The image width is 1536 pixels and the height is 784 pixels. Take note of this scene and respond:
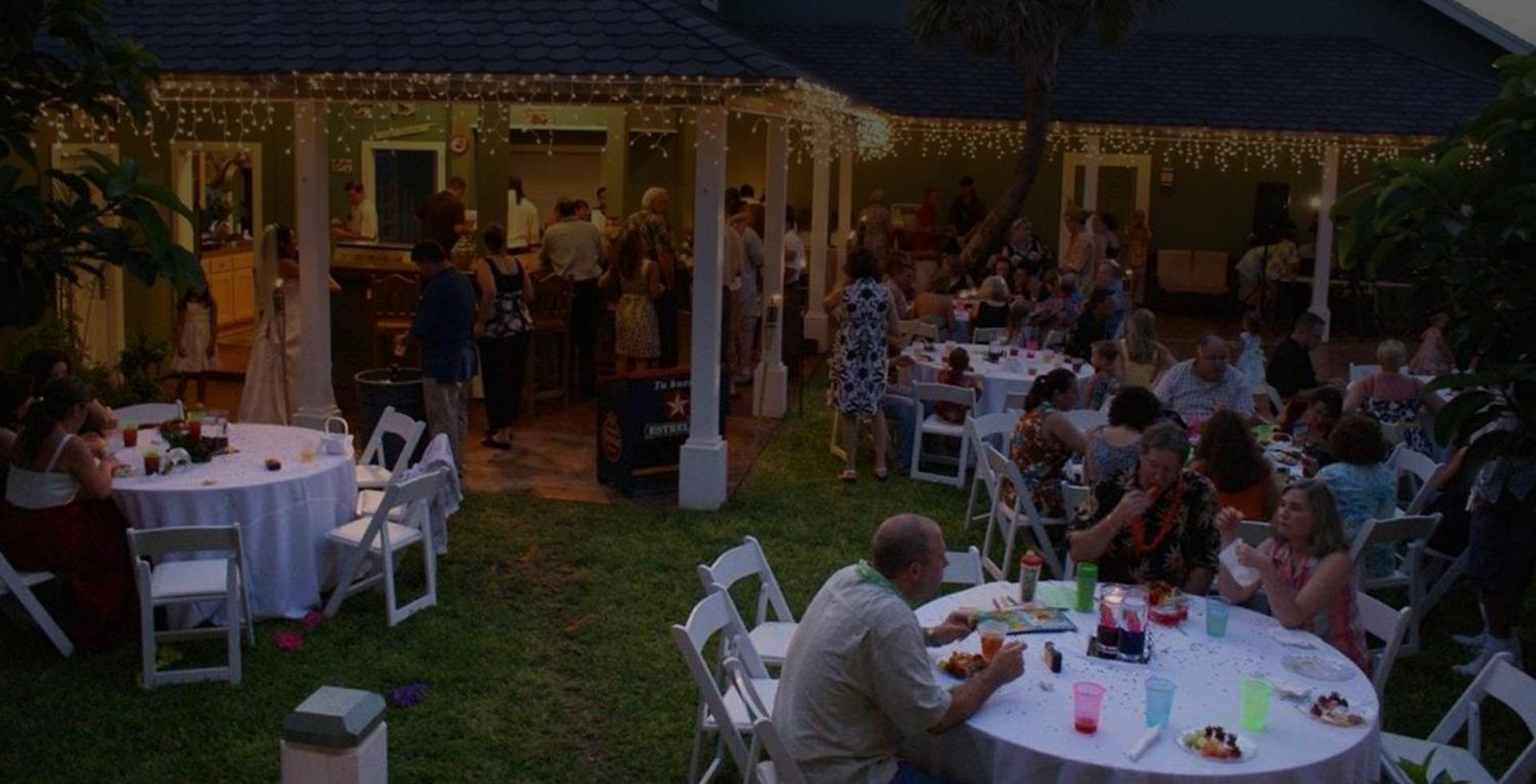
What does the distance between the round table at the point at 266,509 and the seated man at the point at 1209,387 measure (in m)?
4.89

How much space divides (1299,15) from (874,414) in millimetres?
13007

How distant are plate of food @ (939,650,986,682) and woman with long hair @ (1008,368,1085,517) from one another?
3.51 meters

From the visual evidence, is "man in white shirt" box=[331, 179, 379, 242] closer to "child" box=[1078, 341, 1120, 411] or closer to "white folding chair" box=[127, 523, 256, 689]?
"child" box=[1078, 341, 1120, 411]

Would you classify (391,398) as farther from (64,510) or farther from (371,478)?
(64,510)

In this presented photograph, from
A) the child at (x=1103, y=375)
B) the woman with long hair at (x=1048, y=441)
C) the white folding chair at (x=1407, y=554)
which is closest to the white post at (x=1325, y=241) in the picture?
the child at (x=1103, y=375)

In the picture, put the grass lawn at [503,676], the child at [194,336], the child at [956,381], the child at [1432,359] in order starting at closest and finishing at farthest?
the grass lawn at [503,676], the child at [956,381], the child at [1432,359], the child at [194,336]

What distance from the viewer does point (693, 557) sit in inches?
329

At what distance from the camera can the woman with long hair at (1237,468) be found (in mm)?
6711

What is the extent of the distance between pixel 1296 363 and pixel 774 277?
460 centimetres

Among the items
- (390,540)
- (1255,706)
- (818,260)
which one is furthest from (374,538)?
(818,260)

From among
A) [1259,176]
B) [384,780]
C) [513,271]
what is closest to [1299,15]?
[1259,176]

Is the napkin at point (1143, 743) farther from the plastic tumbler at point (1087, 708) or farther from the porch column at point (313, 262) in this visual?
the porch column at point (313, 262)

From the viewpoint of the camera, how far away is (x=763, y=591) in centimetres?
610

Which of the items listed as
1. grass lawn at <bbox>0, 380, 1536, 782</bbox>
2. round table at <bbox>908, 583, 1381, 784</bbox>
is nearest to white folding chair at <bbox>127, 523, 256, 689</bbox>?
grass lawn at <bbox>0, 380, 1536, 782</bbox>
